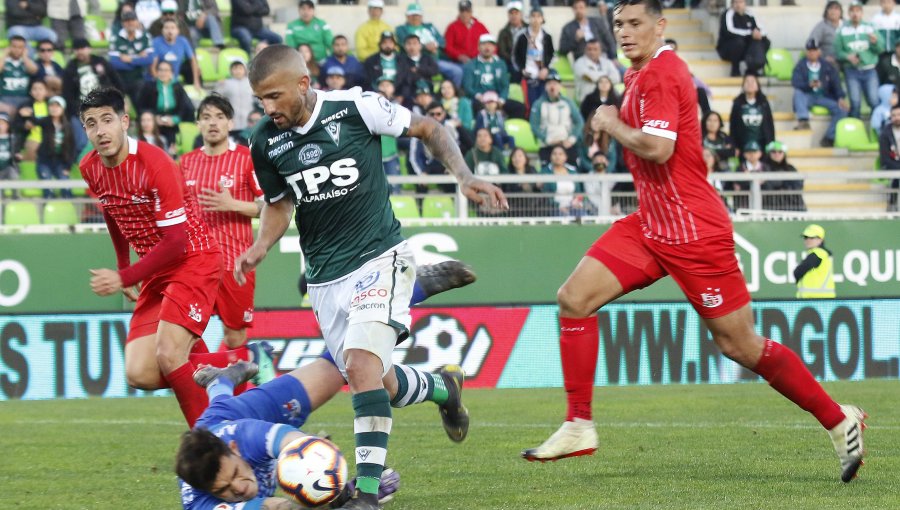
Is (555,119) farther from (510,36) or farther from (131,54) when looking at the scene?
(131,54)

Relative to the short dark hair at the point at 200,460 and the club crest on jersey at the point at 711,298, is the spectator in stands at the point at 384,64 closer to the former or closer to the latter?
the club crest on jersey at the point at 711,298

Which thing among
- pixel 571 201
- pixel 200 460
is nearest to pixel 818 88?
pixel 571 201

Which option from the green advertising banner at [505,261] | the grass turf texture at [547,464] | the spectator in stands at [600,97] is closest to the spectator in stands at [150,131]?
the green advertising banner at [505,261]

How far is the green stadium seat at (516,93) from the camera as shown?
20898 mm

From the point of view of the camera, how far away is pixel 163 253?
345 inches

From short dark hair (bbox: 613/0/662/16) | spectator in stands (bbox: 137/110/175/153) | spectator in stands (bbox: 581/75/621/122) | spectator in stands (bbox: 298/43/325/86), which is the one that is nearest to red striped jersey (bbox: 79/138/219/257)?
short dark hair (bbox: 613/0/662/16)

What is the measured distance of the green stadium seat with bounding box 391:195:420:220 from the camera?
684 inches

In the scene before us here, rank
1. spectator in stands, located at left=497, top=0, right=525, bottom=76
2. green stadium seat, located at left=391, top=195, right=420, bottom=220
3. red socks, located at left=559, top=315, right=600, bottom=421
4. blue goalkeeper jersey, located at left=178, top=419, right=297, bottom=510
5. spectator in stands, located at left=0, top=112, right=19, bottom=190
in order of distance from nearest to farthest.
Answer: blue goalkeeper jersey, located at left=178, top=419, right=297, bottom=510, red socks, located at left=559, top=315, right=600, bottom=421, green stadium seat, located at left=391, top=195, right=420, bottom=220, spectator in stands, located at left=0, top=112, right=19, bottom=190, spectator in stands, located at left=497, top=0, right=525, bottom=76

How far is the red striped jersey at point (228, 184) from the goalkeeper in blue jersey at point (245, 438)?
3.87 m

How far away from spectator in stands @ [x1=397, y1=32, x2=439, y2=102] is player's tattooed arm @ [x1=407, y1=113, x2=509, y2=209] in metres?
12.4

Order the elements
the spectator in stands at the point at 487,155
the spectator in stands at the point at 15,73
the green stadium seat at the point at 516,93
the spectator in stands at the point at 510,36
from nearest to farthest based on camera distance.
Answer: the spectator in stands at the point at 15,73 → the spectator in stands at the point at 487,155 → the green stadium seat at the point at 516,93 → the spectator in stands at the point at 510,36

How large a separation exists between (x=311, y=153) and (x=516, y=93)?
1412 centimetres

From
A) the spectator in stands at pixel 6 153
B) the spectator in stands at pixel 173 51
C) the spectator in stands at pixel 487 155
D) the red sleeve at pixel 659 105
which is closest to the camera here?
the red sleeve at pixel 659 105

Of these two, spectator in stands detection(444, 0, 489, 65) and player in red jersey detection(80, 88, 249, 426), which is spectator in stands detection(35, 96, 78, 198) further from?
player in red jersey detection(80, 88, 249, 426)
